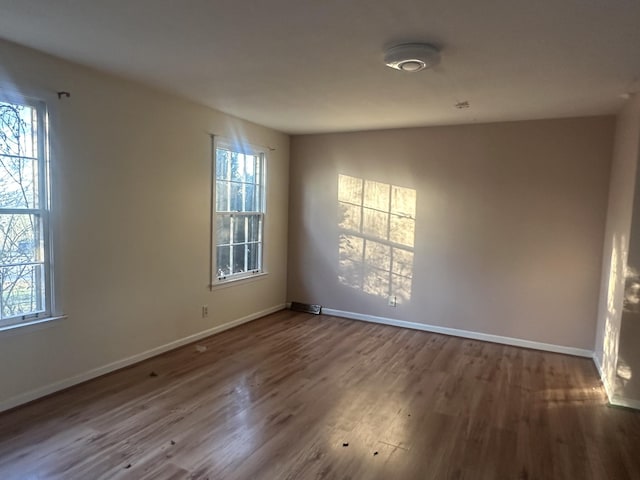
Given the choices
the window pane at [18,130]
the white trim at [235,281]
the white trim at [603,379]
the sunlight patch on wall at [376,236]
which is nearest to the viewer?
the window pane at [18,130]

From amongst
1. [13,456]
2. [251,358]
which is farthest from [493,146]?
[13,456]

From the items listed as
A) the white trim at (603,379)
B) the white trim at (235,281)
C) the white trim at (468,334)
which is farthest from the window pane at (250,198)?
the white trim at (603,379)

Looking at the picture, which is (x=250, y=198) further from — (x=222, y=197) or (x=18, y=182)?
(x=18, y=182)

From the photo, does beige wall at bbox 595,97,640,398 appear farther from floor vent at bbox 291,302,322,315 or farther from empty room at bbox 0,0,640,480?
floor vent at bbox 291,302,322,315

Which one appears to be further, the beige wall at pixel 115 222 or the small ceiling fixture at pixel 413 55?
the beige wall at pixel 115 222

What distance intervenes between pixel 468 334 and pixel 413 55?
3.33m

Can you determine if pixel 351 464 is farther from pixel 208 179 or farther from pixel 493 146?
pixel 493 146

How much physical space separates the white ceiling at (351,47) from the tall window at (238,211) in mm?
937

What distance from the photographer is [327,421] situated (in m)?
2.74

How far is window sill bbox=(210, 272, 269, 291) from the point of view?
14.8 feet

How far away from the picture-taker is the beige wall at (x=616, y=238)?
310cm

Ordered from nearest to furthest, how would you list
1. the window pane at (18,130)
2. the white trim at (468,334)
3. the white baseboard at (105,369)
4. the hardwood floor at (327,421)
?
the hardwood floor at (327,421) → the window pane at (18,130) → the white baseboard at (105,369) → the white trim at (468,334)

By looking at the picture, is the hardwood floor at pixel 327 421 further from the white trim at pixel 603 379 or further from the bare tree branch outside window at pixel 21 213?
the bare tree branch outside window at pixel 21 213

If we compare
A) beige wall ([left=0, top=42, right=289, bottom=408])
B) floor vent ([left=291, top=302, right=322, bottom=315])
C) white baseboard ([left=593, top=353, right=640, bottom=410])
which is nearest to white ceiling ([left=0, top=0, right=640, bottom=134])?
beige wall ([left=0, top=42, right=289, bottom=408])
